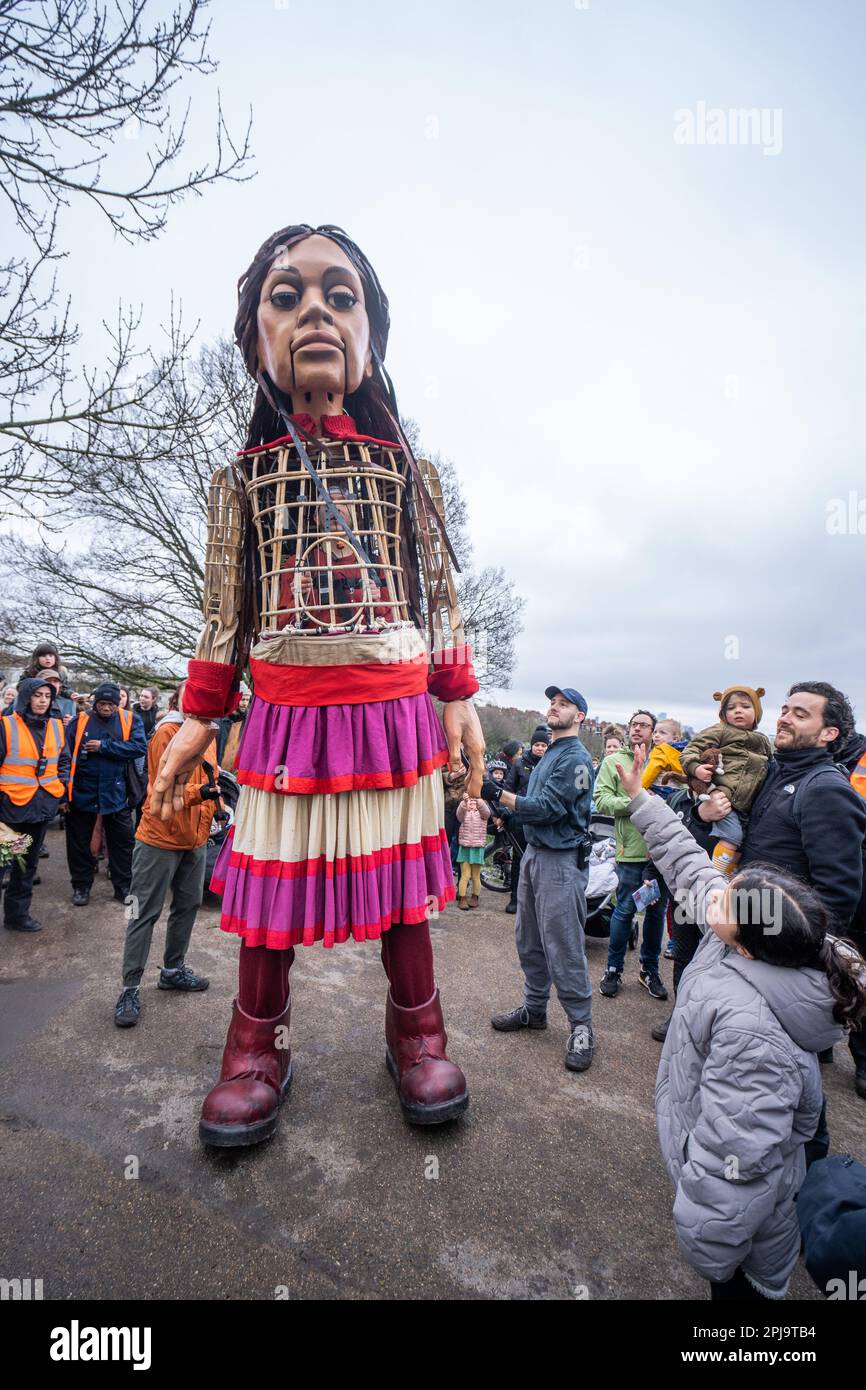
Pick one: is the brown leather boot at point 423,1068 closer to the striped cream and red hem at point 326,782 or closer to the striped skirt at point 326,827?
the striped skirt at point 326,827

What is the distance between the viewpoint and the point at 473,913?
5.20 metres

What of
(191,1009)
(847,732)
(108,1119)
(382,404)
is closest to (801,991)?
(847,732)

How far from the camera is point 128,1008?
2.74 metres

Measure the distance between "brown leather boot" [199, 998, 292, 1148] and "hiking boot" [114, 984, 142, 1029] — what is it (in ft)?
3.07

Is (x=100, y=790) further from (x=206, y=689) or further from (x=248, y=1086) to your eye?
(x=248, y=1086)

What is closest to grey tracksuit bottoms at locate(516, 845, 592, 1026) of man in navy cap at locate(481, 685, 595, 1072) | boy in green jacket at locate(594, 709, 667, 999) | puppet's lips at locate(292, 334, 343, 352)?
man in navy cap at locate(481, 685, 595, 1072)

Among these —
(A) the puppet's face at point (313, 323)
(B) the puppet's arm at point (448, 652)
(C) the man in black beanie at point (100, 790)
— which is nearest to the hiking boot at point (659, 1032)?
(B) the puppet's arm at point (448, 652)

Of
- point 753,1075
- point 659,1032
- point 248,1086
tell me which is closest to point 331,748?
point 248,1086

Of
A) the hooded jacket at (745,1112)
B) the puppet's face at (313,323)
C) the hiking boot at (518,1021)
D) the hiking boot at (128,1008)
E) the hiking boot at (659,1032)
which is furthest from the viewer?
the hiking boot at (659,1032)

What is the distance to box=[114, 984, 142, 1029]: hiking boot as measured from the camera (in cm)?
268

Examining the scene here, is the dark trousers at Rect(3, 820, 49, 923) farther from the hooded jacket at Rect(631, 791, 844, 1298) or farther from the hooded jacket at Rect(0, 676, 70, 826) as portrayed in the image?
the hooded jacket at Rect(631, 791, 844, 1298)

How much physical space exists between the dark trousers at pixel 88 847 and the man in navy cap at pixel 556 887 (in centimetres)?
339

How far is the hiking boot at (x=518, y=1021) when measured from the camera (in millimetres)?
2863
